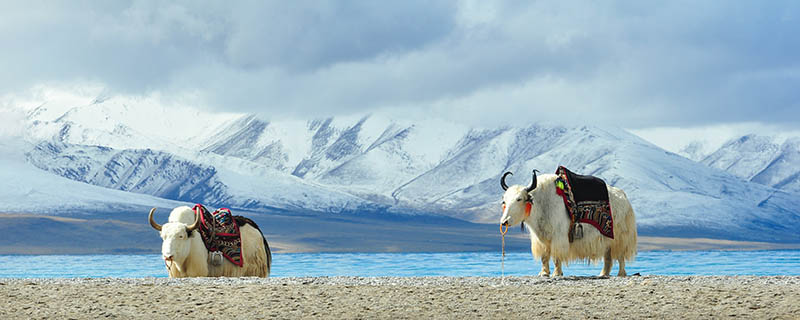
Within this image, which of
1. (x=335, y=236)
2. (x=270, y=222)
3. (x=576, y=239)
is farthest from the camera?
(x=270, y=222)

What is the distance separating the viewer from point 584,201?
47.3 feet

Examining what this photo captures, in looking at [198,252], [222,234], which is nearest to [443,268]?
[222,234]

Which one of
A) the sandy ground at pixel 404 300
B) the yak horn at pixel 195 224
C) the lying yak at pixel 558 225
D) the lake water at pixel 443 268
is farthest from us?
the lake water at pixel 443 268

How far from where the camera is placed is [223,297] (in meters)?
11.0

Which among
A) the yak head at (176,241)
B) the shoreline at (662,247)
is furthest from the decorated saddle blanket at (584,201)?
the shoreline at (662,247)

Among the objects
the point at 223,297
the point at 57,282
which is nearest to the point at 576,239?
the point at 223,297

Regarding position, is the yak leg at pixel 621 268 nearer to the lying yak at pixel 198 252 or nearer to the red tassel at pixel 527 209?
the red tassel at pixel 527 209

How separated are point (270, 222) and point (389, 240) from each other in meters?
24.4

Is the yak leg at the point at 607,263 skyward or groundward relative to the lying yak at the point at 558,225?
groundward

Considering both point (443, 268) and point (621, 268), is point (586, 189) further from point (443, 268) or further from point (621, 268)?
point (443, 268)

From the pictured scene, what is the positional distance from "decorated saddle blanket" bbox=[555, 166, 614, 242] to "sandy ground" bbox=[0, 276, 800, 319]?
7.03 ft

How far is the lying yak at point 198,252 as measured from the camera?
1485 cm

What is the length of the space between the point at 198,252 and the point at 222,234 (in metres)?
0.67

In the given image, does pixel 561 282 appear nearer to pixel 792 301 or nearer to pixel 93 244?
pixel 792 301
